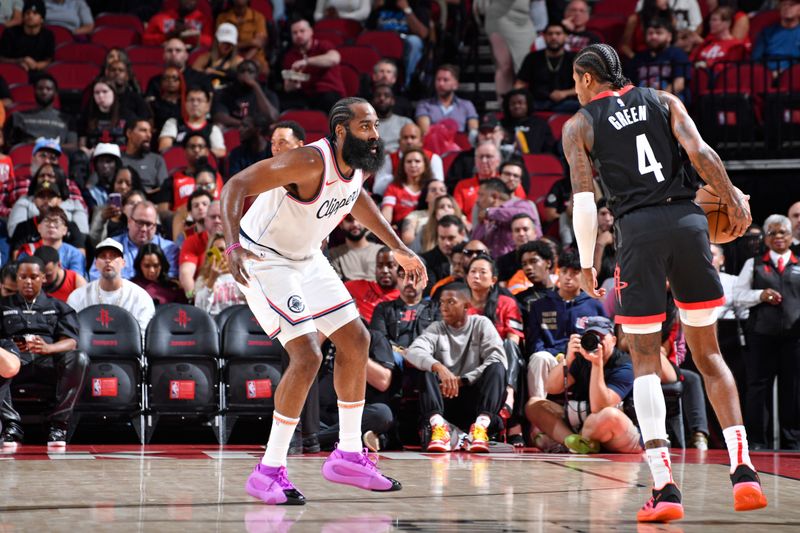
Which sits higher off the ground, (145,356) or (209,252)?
(209,252)

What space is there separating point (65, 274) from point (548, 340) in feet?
12.2

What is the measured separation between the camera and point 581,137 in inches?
169

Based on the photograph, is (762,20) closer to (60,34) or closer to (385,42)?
(385,42)

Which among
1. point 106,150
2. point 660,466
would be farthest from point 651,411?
point 106,150

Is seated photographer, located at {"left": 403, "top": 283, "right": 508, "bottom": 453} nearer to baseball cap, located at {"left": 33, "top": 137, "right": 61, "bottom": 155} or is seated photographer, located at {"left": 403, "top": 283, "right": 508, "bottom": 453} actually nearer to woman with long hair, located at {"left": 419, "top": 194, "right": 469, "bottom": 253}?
woman with long hair, located at {"left": 419, "top": 194, "right": 469, "bottom": 253}

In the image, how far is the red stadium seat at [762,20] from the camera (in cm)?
1240

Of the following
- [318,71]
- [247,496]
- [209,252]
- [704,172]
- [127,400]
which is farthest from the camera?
[318,71]

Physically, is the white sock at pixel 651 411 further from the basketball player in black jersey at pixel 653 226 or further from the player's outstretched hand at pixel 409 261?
the player's outstretched hand at pixel 409 261

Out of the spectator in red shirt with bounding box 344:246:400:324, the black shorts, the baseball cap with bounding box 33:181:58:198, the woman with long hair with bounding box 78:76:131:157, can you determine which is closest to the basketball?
the black shorts

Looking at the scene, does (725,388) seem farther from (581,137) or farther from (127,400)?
(127,400)

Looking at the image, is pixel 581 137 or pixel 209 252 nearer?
pixel 581 137

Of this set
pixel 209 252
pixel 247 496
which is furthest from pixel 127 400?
pixel 247 496

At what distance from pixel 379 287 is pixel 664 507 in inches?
183

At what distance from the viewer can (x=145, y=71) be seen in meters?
12.7
